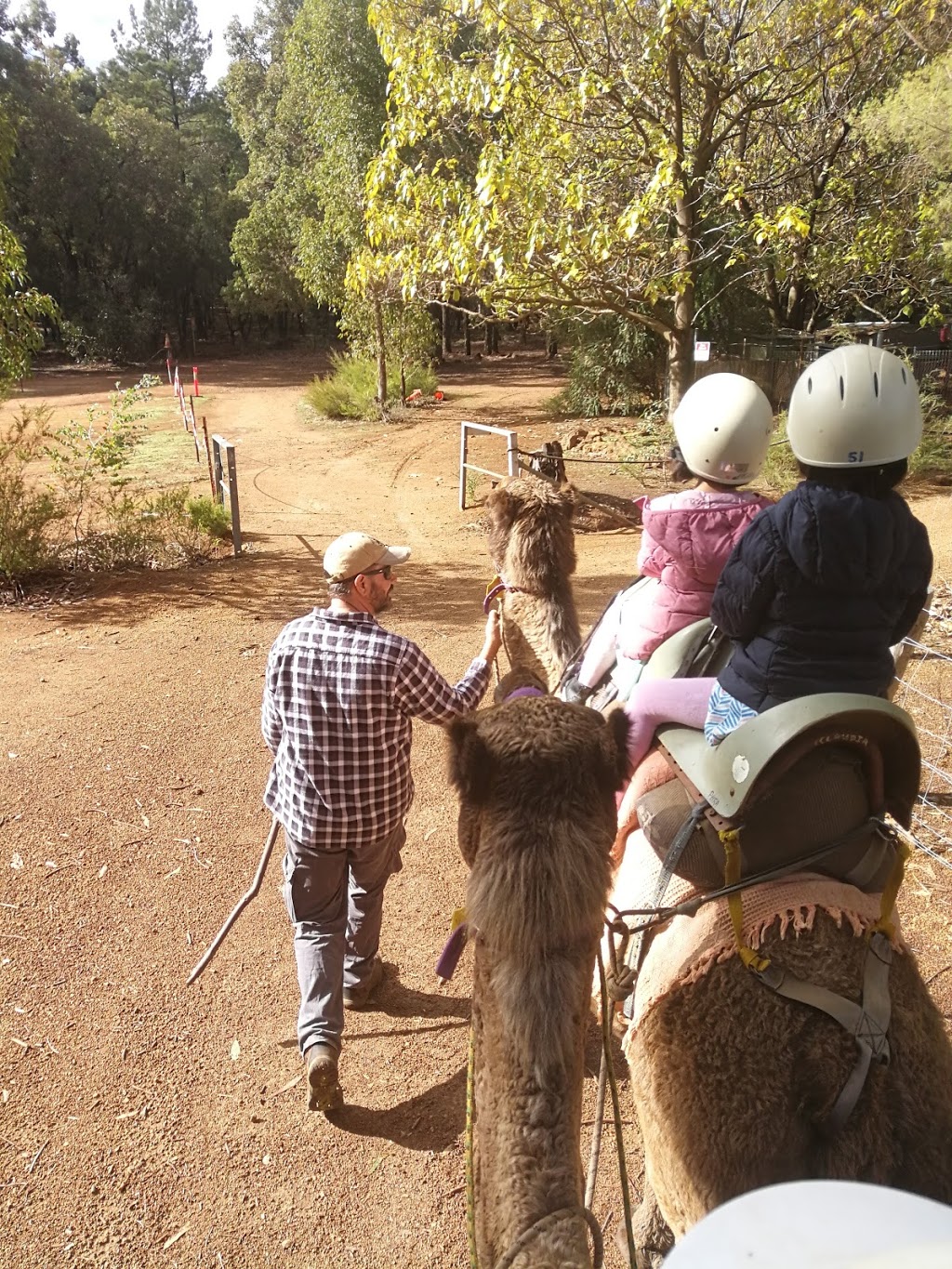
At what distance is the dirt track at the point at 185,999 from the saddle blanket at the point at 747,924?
148 cm

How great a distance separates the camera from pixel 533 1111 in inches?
63.6

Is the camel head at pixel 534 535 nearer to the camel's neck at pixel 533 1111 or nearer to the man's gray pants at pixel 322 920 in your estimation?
the man's gray pants at pixel 322 920

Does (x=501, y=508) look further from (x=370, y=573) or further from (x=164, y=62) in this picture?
(x=164, y=62)

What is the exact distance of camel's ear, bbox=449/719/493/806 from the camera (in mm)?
1927

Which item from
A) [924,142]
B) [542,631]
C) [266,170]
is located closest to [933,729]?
[542,631]

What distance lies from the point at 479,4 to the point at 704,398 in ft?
26.2

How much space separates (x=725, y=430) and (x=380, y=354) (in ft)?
68.2

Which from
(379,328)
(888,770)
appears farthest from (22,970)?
(379,328)

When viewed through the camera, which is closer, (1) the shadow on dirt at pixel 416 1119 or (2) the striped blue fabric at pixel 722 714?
(2) the striped blue fabric at pixel 722 714

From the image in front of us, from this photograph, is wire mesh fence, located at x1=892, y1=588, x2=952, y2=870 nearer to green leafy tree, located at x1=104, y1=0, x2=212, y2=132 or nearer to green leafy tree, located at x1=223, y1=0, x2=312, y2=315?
green leafy tree, located at x1=223, y1=0, x2=312, y2=315

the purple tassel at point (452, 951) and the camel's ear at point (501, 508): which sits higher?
the camel's ear at point (501, 508)

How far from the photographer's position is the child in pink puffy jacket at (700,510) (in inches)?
124

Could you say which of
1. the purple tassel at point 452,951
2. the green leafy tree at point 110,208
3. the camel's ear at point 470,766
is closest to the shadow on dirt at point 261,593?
the purple tassel at point 452,951

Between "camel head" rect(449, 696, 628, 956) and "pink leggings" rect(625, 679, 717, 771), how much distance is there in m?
0.51
